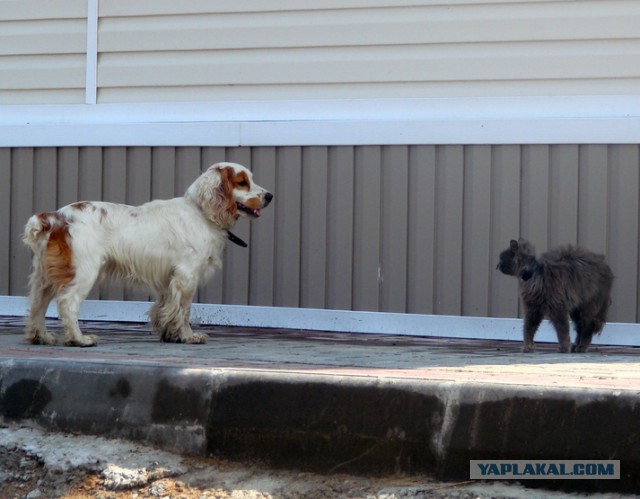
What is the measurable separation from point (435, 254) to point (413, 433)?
3.42 metres

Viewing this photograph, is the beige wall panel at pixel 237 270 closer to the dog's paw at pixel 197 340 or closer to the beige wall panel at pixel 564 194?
the dog's paw at pixel 197 340

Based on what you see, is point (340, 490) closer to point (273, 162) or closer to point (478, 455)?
point (478, 455)

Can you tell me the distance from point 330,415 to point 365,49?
400cm

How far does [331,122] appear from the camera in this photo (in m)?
7.87

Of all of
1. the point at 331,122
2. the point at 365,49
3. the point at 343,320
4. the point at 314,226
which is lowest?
the point at 343,320

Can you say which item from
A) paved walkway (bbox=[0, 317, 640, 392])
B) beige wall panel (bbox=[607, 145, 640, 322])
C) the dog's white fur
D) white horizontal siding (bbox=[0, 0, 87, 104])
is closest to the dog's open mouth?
the dog's white fur

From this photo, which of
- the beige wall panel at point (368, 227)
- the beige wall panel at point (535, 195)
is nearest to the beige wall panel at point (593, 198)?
the beige wall panel at point (535, 195)

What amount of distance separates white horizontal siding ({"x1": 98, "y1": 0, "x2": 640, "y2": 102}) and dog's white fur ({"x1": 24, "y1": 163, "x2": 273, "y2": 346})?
1368 mm

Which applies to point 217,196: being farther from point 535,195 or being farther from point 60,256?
point 535,195

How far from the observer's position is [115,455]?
4652 mm

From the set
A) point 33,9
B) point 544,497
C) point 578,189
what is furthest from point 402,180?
point 544,497

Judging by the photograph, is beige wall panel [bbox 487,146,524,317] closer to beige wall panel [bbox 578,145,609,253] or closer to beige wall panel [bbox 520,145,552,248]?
beige wall panel [bbox 520,145,552,248]

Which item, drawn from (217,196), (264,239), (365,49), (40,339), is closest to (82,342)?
(40,339)

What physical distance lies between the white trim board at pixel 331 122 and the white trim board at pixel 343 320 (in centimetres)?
126
